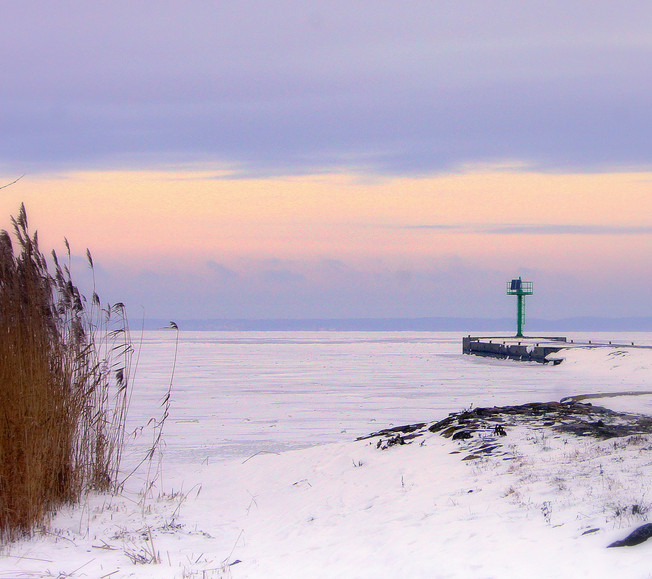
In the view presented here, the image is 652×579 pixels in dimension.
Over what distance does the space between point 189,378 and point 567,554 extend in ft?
87.9

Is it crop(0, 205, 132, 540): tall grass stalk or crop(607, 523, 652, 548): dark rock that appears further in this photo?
crop(0, 205, 132, 540): tall grass stalk

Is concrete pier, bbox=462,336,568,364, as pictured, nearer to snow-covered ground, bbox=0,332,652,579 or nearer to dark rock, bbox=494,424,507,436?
snow-covered ground, bbox=0,332,652,579

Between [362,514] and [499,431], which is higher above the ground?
[499,431]

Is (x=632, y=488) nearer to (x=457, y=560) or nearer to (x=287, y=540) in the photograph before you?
(x=457, y=560)

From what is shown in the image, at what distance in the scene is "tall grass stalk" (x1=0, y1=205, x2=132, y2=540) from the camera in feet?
25.0

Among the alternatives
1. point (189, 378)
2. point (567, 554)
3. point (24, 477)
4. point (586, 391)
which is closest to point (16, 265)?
point (24, 477)

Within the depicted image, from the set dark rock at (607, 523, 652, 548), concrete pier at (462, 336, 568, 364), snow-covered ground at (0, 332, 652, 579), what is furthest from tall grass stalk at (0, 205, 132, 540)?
concrete pier at (462, 336, 568, 364)

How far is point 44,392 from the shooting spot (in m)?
8.05

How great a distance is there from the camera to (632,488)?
714 cm

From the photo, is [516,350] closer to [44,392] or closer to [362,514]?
[362,514]

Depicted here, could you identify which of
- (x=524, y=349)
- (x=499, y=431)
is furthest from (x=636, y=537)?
(x=524, y=349)

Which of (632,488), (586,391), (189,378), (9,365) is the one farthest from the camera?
(189,378)

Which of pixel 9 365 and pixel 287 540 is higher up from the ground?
pixel 9 365

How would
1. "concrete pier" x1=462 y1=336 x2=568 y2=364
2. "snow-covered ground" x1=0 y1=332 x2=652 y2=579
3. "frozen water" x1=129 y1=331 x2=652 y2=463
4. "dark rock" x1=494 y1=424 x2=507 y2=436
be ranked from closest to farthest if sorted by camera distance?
"snow-covered ground" x1=0 y1=332 x2=652 y2=579 < "dark rock" x1=494 y1=424 x2=507 y2=436 < "frozen water" x1=129 y1=331 x2=652 y2=463 < "concrete pier" x1=462 y1=336 x2=568 y2=364
